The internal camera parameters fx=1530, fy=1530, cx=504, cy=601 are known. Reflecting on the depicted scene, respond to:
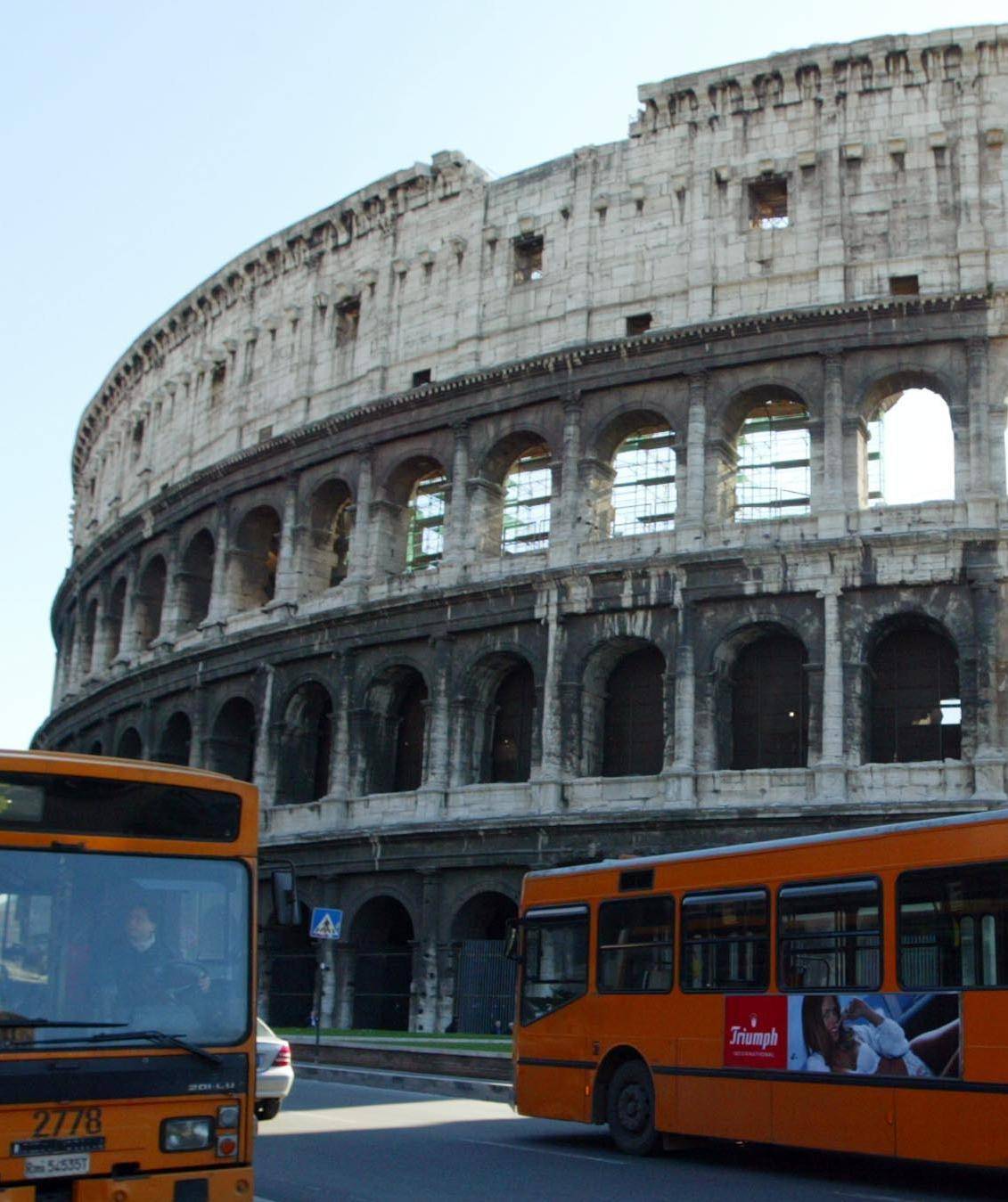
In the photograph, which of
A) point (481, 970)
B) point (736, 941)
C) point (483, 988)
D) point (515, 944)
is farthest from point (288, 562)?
point (736, 941)

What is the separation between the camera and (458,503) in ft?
98.3

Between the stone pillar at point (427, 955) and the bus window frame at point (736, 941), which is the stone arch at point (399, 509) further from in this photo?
the bus window frame at point (736, 941)

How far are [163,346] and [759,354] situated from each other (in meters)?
19.5

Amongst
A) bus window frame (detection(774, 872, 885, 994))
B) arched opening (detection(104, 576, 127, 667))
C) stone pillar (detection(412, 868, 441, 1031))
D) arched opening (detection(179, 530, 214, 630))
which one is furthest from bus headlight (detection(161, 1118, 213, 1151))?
arched opening (detection(104, 576, 127, 667))

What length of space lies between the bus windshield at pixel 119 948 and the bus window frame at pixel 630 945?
19.9ft

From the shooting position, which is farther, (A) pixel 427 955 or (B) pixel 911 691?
(A) pixel 427 955

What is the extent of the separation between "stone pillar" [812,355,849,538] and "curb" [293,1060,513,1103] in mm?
10996

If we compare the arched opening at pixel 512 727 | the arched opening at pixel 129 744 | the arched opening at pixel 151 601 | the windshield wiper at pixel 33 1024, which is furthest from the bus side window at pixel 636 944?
the arched opening at pixel 151 601

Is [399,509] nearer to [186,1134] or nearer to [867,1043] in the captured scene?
[867,1043]

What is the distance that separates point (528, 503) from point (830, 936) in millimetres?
21571

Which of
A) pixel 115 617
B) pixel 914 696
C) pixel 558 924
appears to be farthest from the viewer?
pixel 115 617

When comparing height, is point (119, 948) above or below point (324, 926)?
below

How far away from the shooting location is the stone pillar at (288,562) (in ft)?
107

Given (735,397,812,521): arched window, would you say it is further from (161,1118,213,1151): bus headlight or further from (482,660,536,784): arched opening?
(161,1118,213,1151): bus headlight
